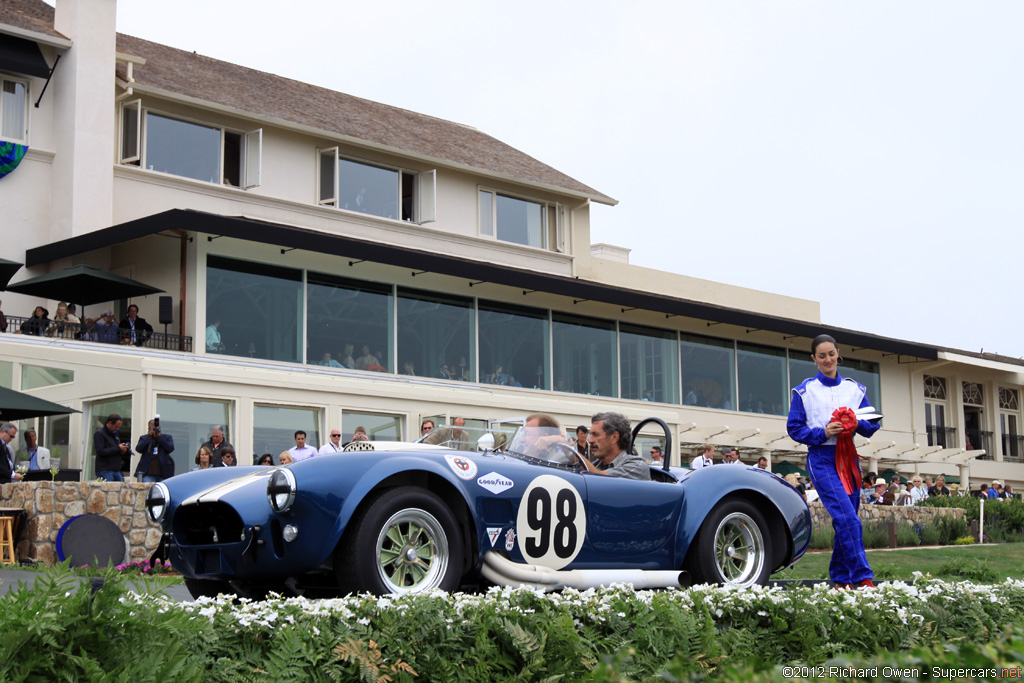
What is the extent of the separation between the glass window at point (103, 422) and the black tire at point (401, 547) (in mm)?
12091

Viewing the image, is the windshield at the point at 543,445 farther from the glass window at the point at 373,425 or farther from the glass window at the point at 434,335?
the glass window at the point at 434,335

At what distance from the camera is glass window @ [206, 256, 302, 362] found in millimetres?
22062

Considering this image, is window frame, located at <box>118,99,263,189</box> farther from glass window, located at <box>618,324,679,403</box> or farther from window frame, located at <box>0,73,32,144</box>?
glass window, located at <box>618,324,679,403</box>

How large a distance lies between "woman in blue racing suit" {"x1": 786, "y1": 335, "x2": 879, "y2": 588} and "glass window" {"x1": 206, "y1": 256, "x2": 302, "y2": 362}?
15188mm

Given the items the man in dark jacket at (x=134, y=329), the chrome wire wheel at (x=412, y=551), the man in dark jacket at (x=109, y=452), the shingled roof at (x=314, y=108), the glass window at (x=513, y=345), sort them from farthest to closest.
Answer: the glass window at (x=513, y=345) → the shingled roof at (x=314, y=108) → the man in dark jacket at (x=134, y=329) → the man in dark jacket at (x=109, y=452) → the chrome wire wheel at (x=412, y=551)

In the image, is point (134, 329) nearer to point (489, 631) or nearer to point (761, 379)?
point (489, 631)

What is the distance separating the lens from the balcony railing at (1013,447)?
4238 centimetres

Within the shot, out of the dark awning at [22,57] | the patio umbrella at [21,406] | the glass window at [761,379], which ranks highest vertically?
the dark awning at [22,57]

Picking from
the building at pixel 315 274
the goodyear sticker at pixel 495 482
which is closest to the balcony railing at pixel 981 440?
the building at pixel 315 274

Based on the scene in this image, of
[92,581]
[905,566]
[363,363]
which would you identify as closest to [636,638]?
[92,581]

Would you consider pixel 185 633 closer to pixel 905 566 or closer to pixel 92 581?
pixel 92 581

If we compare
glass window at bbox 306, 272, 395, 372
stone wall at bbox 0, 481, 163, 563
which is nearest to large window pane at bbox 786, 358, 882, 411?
glass window at bbox 306, 272, 395, 372

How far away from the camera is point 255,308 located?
22.7 m

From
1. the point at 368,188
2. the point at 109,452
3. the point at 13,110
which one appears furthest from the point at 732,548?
the point at 368,188
